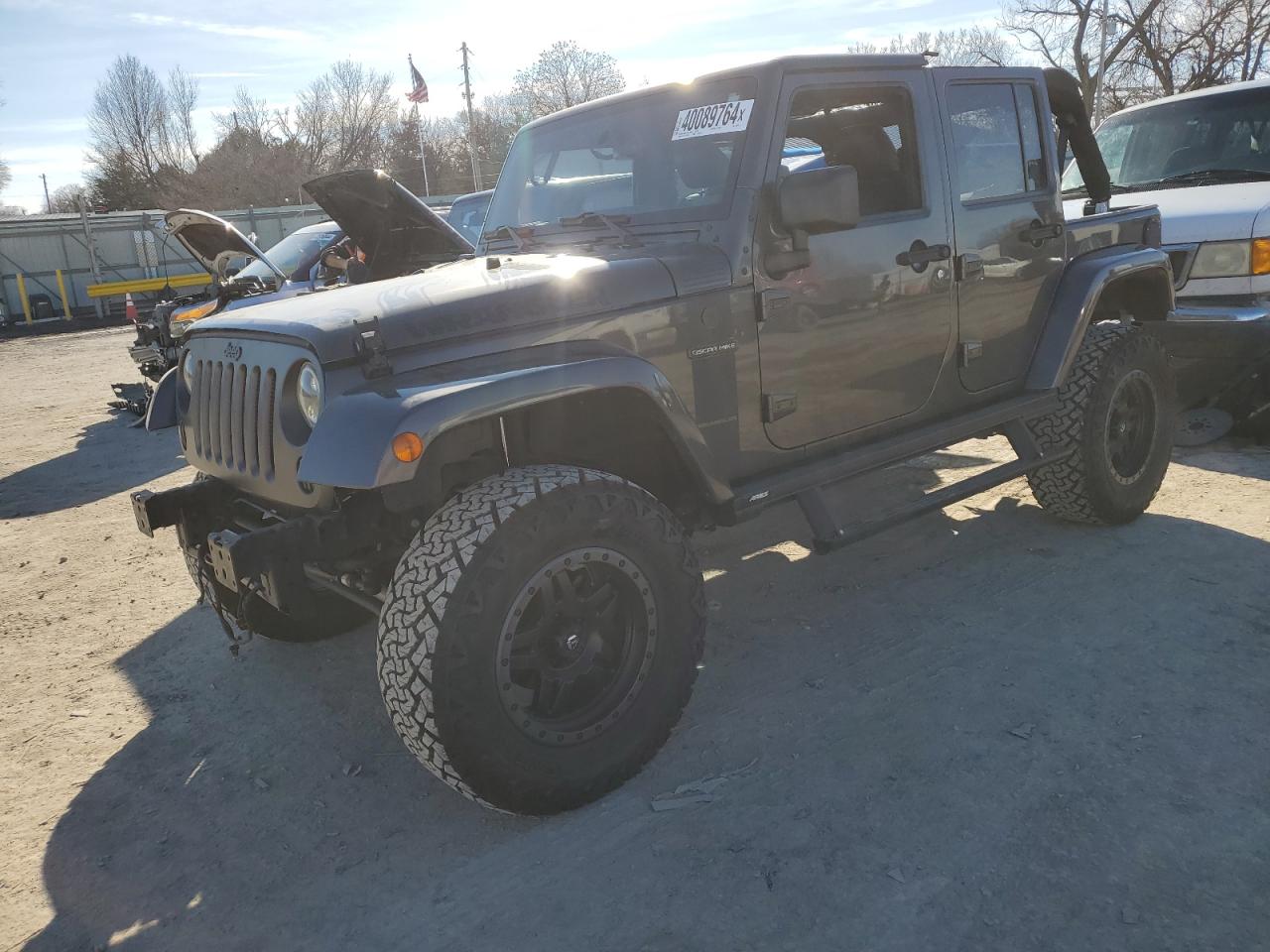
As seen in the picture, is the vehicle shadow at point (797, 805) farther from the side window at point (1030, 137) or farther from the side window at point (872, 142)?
the side window at point (1030, 137)

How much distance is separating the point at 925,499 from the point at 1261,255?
341 centimetres

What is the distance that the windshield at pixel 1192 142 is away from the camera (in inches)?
259

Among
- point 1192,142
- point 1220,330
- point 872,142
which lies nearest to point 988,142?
point 872,142

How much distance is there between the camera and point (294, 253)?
9.77 meters

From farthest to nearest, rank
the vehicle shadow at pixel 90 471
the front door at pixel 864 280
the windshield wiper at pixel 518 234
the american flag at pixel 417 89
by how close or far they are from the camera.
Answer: the american flag at pixel 417 89 < the vehicle shadow at pixel 90 471 < the windshield wiper at pixel 518 234 < the front door at pixel 864 280

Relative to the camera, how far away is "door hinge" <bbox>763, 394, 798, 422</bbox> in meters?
3.30

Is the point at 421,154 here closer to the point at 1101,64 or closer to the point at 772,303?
the point at 1101,64

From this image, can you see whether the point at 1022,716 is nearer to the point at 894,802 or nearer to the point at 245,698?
the point at 894,802

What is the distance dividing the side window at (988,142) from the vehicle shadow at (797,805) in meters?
1.72

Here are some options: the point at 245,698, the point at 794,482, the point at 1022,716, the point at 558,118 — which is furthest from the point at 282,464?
the point at 1022,716

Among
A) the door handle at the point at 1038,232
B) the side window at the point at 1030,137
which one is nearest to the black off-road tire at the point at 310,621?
the door handle at the point at 1038,232

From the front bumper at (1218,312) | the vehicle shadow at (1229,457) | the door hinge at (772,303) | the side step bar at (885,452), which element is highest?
the door hinge at (772,303)

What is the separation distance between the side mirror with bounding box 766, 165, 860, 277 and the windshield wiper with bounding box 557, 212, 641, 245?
543 mm

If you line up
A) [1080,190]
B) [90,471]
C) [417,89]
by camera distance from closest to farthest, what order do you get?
[1080,190], [90,471], [417,89]
